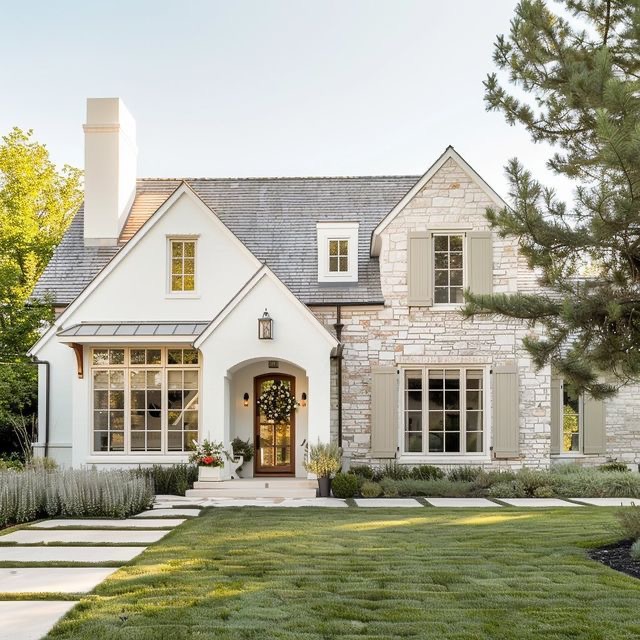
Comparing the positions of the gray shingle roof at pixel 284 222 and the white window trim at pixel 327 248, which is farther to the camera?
the gray shingle roof at pixel 284 222


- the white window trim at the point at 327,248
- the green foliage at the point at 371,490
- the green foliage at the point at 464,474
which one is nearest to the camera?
the green foliage at the point at 371,490

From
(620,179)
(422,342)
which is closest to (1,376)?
(422,342)

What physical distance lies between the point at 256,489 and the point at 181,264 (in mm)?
5166

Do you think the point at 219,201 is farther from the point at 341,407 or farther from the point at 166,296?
the point at 341,407

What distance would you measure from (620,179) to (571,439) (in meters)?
11.3

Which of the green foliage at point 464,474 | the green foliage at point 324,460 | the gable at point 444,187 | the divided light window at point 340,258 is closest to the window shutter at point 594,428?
the green foliage at point 464,474

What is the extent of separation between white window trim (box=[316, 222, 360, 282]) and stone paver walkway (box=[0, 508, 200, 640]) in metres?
6.89

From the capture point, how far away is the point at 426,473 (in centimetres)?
1606

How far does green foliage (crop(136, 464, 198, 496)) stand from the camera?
15031mm

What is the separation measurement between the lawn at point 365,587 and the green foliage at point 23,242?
34.4 feet

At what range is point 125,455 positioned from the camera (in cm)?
1656

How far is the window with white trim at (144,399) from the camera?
16.7 metres

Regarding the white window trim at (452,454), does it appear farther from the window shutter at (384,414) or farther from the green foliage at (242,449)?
the green foliage at (242,449)

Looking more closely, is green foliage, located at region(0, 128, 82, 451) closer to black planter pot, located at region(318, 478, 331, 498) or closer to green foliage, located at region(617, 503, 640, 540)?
black planter pot, located at region(318, 478, 331, 498)
